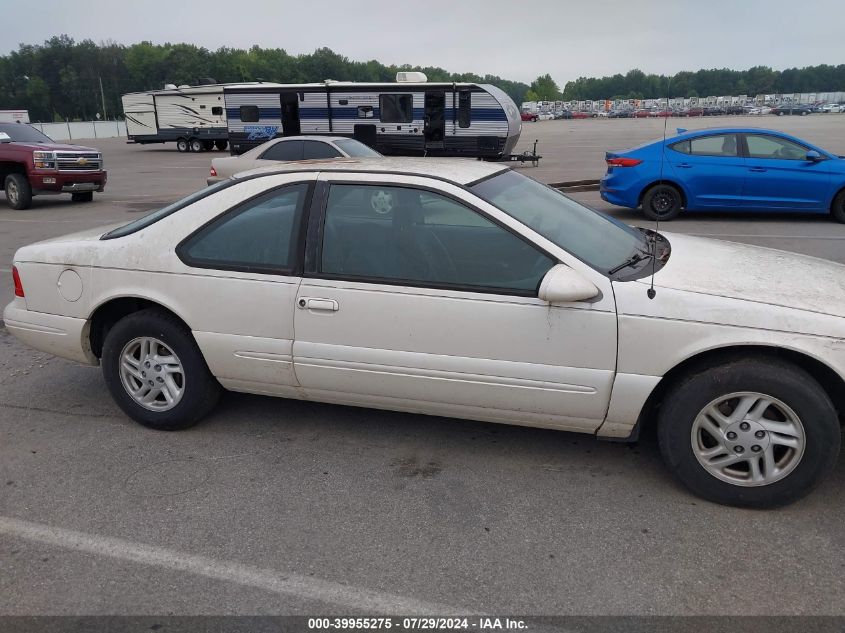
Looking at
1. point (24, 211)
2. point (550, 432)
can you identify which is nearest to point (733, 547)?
point (550, 432)

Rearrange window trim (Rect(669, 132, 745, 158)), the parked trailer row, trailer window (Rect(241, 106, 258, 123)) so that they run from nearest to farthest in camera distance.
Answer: window trim (Rect(669, 132, 745, 158)) → the parked trailer row → trailer window (Rect(241, 106, 258, 123))

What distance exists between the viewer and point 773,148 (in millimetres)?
10695

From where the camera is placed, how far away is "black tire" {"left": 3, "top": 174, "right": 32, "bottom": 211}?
14.2m

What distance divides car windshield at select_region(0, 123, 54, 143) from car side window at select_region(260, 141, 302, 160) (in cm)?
517

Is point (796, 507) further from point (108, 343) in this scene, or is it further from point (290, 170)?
point (108, 343)

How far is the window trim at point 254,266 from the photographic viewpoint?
3.71 meters

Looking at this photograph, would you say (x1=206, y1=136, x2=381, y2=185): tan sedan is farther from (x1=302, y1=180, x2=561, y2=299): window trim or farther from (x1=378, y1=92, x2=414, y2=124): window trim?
(x1=302, y1=180, x2=561, y2=299): window trim

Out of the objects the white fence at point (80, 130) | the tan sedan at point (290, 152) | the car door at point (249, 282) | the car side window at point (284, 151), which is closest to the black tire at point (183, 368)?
the car door at point (249, 282)

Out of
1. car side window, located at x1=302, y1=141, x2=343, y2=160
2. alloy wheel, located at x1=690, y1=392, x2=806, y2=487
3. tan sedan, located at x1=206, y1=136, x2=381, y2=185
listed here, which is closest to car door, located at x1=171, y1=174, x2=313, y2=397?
alloy wheel, located at x1=690, y1=392, x2=806, y2=487

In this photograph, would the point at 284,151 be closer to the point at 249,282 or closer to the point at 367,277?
the point at 249,282

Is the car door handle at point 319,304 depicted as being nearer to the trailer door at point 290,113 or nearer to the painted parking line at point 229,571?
the painted parking line at point 229,571

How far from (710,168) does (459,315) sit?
8.97 meters

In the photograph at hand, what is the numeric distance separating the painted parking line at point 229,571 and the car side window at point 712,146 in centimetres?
1000

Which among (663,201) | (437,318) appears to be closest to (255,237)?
(437,318)
